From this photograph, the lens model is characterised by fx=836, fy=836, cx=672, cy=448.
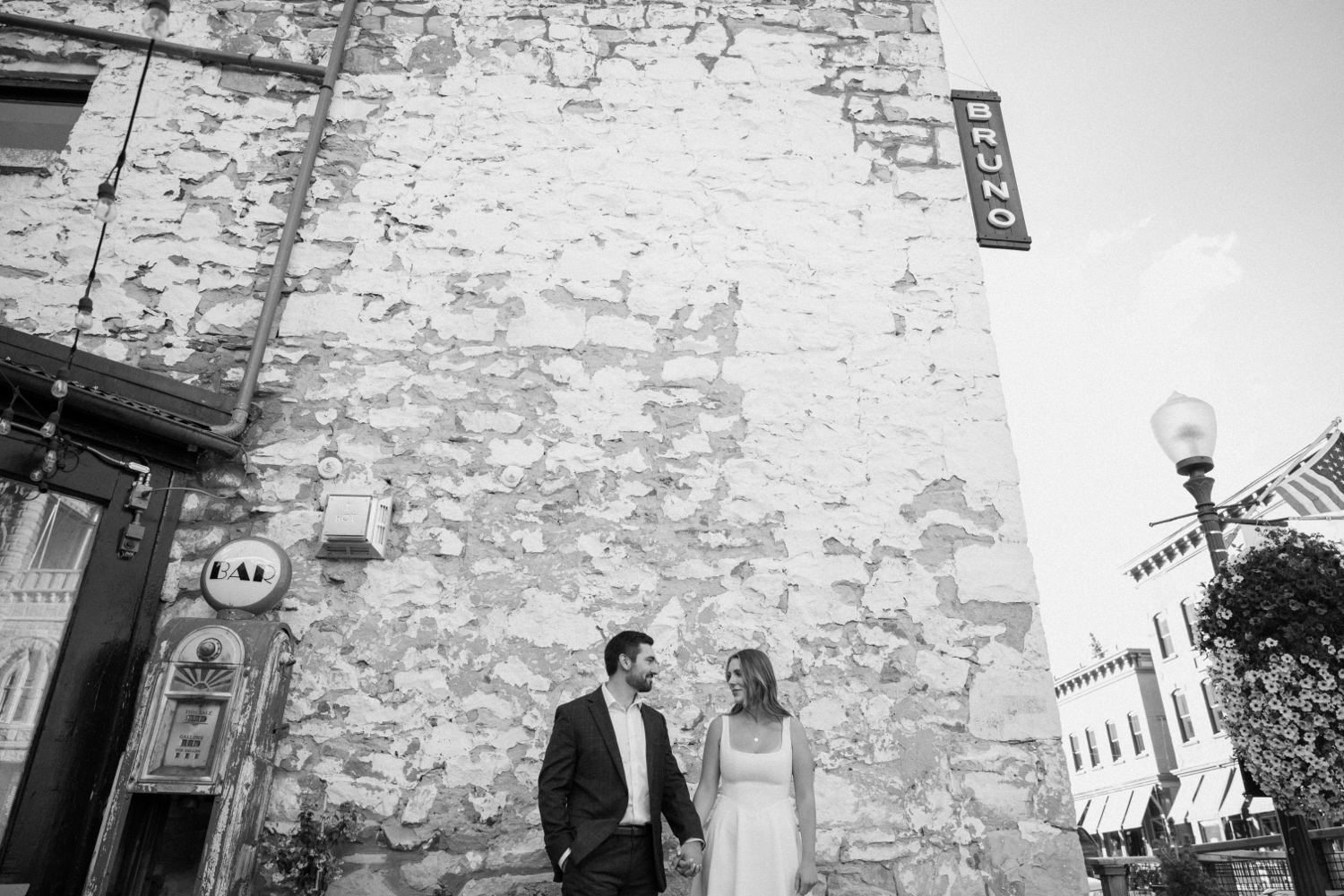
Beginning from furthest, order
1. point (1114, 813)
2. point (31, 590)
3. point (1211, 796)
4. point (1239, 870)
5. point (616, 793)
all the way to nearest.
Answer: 1. point (1114, 813)
2. point (1211, 796)
3. point (1239, 870)
4. point (31, 590)
5. point (616, 793)

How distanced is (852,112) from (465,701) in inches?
169

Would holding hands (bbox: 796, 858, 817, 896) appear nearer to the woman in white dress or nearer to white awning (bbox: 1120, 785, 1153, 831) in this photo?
the woman in white dress

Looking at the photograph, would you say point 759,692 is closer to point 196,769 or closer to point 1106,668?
point 196,769

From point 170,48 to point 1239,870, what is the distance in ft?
44.3

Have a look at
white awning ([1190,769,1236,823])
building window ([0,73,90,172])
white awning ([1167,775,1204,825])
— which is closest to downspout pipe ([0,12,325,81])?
building window ([0,73,90,172])

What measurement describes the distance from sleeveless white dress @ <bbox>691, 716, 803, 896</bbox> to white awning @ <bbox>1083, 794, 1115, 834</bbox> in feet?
103

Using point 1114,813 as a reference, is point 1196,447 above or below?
above

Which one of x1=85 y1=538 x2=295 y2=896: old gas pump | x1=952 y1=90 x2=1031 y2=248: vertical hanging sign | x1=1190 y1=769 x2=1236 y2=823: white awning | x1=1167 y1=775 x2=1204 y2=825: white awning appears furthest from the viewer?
x1=1167 y1=775 x2=1204 y2=825: white awning

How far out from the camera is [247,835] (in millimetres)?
3531

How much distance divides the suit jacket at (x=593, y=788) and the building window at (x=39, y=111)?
501cm

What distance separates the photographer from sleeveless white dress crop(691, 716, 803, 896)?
3.18 meters

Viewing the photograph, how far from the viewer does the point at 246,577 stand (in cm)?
392

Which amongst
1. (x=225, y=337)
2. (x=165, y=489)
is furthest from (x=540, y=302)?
(x=165, y=489)

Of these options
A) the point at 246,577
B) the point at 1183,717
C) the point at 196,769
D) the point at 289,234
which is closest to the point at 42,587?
the point at 246,577
